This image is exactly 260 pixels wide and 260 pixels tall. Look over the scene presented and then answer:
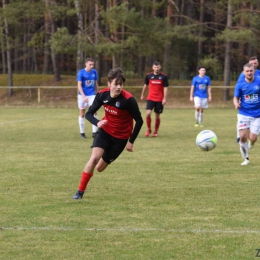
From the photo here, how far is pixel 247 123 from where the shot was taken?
11789 mm

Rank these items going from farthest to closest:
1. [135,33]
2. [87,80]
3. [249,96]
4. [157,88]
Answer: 1. [135,33]
2. [157,88]
3. [87,80]
4. [249,96]

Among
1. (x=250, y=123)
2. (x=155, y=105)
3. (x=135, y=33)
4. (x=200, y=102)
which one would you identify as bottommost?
(x=200, y=102)

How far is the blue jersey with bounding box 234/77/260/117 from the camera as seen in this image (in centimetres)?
1165

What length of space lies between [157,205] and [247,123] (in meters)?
4.19

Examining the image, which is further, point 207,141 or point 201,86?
point 201,86

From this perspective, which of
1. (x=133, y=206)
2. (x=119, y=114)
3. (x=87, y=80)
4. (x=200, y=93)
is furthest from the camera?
(x=200, y=93)

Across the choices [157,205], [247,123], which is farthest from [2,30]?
[157,205]

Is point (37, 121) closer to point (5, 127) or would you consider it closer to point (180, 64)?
point (5, 127)

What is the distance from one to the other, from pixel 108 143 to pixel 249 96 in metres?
3.91

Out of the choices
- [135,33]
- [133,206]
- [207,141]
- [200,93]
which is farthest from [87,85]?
[135,33]

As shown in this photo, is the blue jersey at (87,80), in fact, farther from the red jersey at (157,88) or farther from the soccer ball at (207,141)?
→ the soccer ball at (207,141)

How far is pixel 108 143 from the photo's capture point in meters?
8.74

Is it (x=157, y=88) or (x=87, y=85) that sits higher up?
(x=87, y=85)

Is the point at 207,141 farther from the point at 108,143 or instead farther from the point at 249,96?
the point at 108,143
